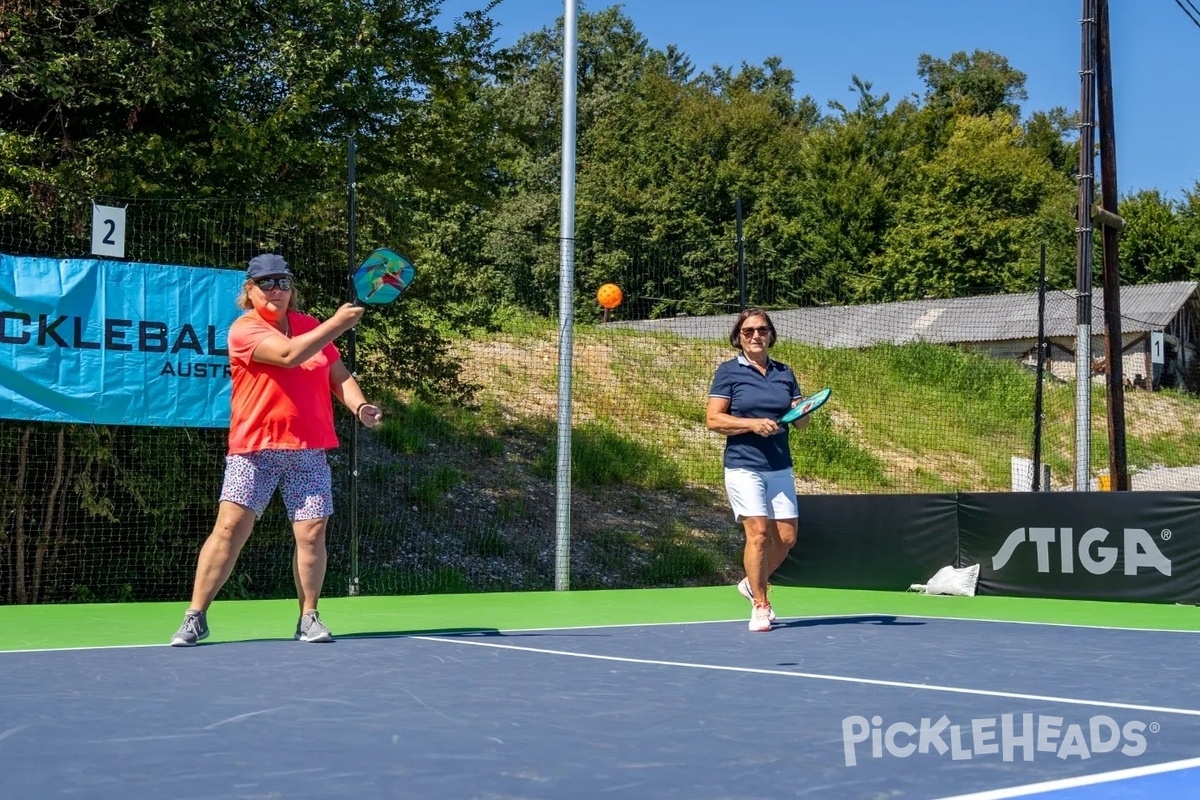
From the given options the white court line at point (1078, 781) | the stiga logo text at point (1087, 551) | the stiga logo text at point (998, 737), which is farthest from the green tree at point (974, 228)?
the white court line at point (1078, 781)

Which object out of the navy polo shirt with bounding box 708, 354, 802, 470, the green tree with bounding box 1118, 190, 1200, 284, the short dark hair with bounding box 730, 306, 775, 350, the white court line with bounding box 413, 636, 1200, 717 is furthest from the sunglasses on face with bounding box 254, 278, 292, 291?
Result: the green tree with bounding box 1118, 190, 1200, 284

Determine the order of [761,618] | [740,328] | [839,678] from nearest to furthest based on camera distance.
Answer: [839,678] → [761,618] → [740,328]

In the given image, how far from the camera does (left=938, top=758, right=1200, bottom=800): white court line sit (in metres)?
2.99

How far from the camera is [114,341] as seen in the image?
9883 mm

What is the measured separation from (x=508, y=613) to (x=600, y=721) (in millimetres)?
4971

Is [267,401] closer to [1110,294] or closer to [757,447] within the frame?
[757,447]

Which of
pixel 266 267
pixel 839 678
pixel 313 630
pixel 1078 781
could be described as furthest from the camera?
pixel 313 630

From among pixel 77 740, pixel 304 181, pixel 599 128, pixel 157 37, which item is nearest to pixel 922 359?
pixel 304 181

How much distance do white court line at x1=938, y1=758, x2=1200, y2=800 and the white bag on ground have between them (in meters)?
7.48

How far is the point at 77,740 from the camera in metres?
3.70

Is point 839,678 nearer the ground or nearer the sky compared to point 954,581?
nearer the ground

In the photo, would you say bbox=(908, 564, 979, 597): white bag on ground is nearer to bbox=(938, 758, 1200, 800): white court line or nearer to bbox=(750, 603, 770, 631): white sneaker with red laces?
bbox=(750, 603, 770, 631): white sneaker with red laces

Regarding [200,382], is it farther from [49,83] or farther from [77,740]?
[77,740]

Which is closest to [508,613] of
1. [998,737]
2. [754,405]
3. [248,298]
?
[754,405]
